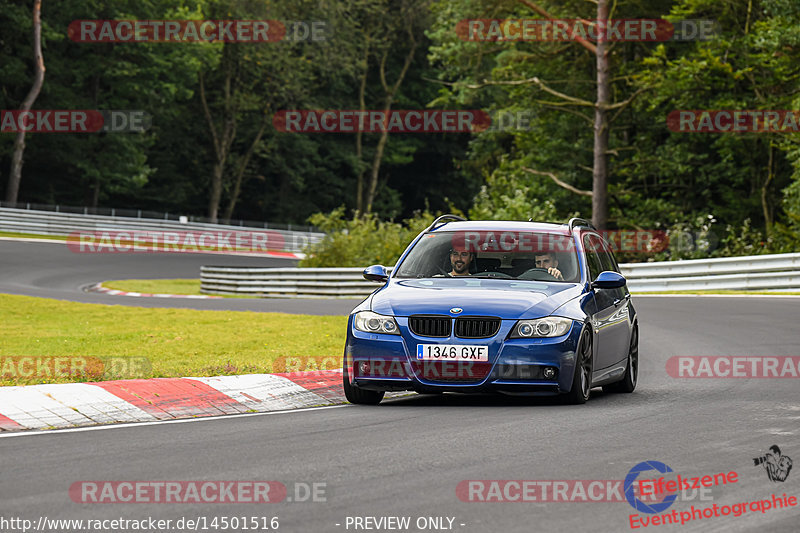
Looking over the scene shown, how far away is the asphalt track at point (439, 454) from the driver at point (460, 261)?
117 cm

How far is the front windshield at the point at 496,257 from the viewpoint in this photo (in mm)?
11398

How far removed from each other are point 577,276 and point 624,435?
115 inches

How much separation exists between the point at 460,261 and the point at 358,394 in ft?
5.77

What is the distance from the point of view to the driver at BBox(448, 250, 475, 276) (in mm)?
11438

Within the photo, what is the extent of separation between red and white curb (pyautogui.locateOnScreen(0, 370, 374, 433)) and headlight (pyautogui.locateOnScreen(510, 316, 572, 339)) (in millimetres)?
1956

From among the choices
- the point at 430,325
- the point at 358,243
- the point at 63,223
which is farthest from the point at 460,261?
the point at 63,223

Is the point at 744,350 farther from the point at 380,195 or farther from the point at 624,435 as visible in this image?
the point at 380,195

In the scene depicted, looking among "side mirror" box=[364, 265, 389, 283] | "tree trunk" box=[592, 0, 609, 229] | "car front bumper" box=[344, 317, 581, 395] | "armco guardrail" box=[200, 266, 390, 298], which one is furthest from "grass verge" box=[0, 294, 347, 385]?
"tree trunk" box=[592, 0, 609, 229]

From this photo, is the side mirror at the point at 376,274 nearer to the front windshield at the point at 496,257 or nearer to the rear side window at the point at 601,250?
the front windshield at the point at 496,257

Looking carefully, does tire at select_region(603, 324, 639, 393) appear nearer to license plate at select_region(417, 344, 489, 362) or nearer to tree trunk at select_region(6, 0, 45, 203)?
license plate at select_region(417, 344, 489, 362)

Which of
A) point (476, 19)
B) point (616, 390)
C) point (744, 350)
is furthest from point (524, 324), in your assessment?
point (476, 19)

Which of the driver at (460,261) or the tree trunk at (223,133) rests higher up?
the tree trunk at (223,133)

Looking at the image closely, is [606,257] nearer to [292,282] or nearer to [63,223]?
[292,282]

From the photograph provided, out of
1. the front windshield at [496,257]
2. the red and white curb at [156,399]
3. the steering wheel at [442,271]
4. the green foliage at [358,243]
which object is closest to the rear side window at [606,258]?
the front windshield at [496,257]
